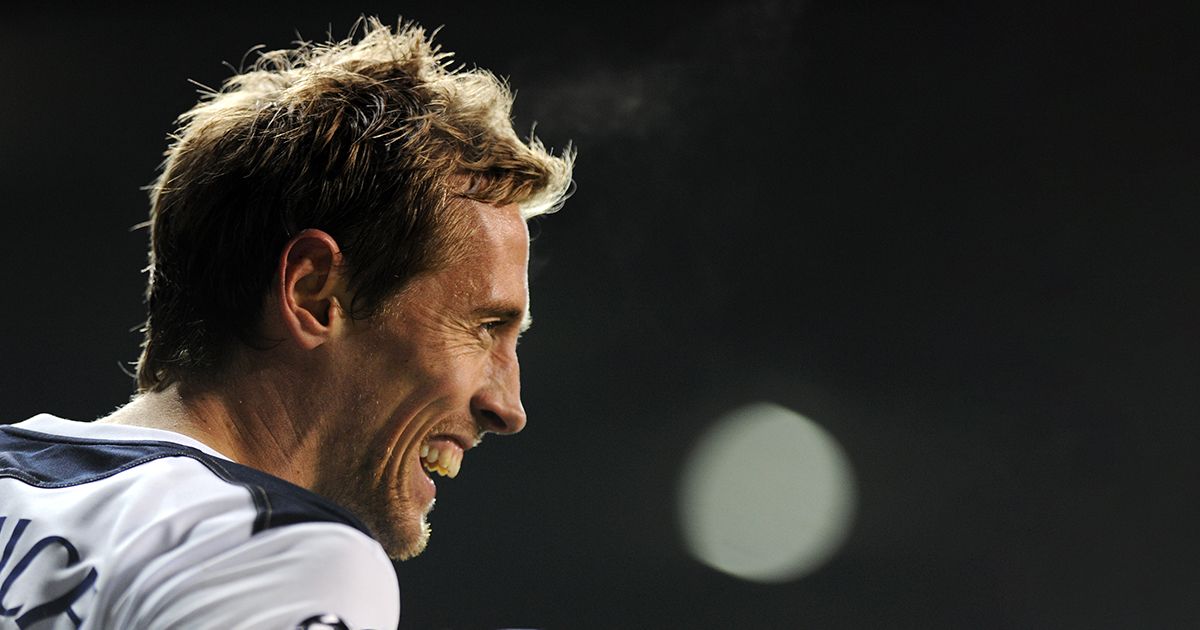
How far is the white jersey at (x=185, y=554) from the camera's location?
43 centimetres

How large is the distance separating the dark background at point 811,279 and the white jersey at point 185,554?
122 inches

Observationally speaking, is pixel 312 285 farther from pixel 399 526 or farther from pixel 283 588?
pixel 283 588

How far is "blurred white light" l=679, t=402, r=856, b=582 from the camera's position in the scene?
3.68 meters

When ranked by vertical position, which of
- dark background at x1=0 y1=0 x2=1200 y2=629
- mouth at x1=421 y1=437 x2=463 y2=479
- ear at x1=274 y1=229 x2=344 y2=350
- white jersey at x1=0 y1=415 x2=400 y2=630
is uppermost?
dark background at x1=0 y1=0 x2=1200 y2=629

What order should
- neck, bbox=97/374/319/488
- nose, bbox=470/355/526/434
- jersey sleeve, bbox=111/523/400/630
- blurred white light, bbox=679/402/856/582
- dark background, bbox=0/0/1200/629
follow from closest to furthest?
1. jersey sleeve, bbox=111/523/400/630
2. neck, bbox=97/374/319/488
3. nose, bbox=470/355/526/434
4. dark background, bbox=0/0/1200/629
5. blurred white light, bbox=679/402/856/582

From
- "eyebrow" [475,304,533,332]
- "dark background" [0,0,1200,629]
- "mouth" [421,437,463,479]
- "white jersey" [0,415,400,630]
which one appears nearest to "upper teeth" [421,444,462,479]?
"mouth" [421,437,463,479]

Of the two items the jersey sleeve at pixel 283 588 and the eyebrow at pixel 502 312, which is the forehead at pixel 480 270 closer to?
the eyebrow at pixel 502 312

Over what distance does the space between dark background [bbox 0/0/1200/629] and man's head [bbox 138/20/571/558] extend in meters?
2.83

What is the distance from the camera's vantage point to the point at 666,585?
3.59m

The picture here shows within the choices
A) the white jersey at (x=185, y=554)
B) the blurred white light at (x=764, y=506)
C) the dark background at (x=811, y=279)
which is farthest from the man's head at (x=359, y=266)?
the blurred white light at (x=764, y=506)

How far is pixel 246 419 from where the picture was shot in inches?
27.2

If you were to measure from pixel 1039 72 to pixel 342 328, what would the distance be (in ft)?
11.1

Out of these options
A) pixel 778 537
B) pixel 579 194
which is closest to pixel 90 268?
pixel 579 194

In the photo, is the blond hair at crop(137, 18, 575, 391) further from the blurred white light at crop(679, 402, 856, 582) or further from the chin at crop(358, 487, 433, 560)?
the blurred white light at crop(679, 402, 856, 582)
